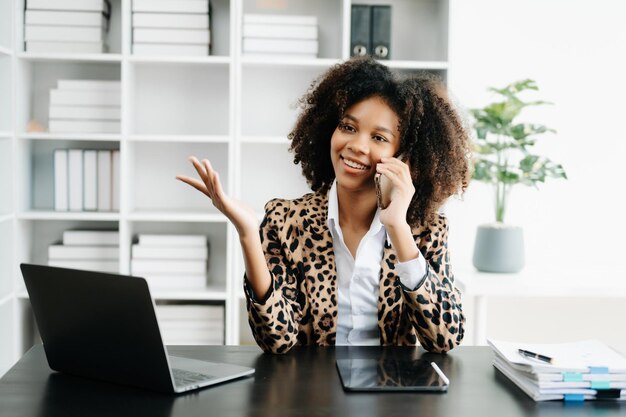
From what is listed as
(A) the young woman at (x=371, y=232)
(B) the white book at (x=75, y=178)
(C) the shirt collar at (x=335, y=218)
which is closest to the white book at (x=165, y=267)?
(B) the white book at (x=75, y=178)

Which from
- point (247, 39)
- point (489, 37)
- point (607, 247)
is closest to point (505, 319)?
point (607, 247)

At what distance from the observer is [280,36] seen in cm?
309

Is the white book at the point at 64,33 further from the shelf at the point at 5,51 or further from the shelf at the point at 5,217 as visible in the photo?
the shelf at the point at 5,217

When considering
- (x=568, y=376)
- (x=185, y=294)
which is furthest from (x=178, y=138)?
(x=568, y=376)

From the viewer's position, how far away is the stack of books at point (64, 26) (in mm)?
3070

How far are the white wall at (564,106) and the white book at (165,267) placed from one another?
118cm

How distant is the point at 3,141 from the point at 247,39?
42.4 inches

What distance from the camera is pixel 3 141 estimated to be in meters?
3.01

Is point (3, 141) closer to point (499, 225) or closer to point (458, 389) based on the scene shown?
point (499, 225)


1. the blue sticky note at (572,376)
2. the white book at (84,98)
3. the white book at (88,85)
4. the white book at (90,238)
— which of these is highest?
the white book at (88,85)

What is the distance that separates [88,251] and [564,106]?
223 cm

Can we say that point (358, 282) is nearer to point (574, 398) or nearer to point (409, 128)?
point (409, 128)

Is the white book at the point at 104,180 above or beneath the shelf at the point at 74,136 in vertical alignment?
beneath

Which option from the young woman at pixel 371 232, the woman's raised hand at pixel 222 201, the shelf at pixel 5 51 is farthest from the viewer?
the shelf at pixel 5 51
